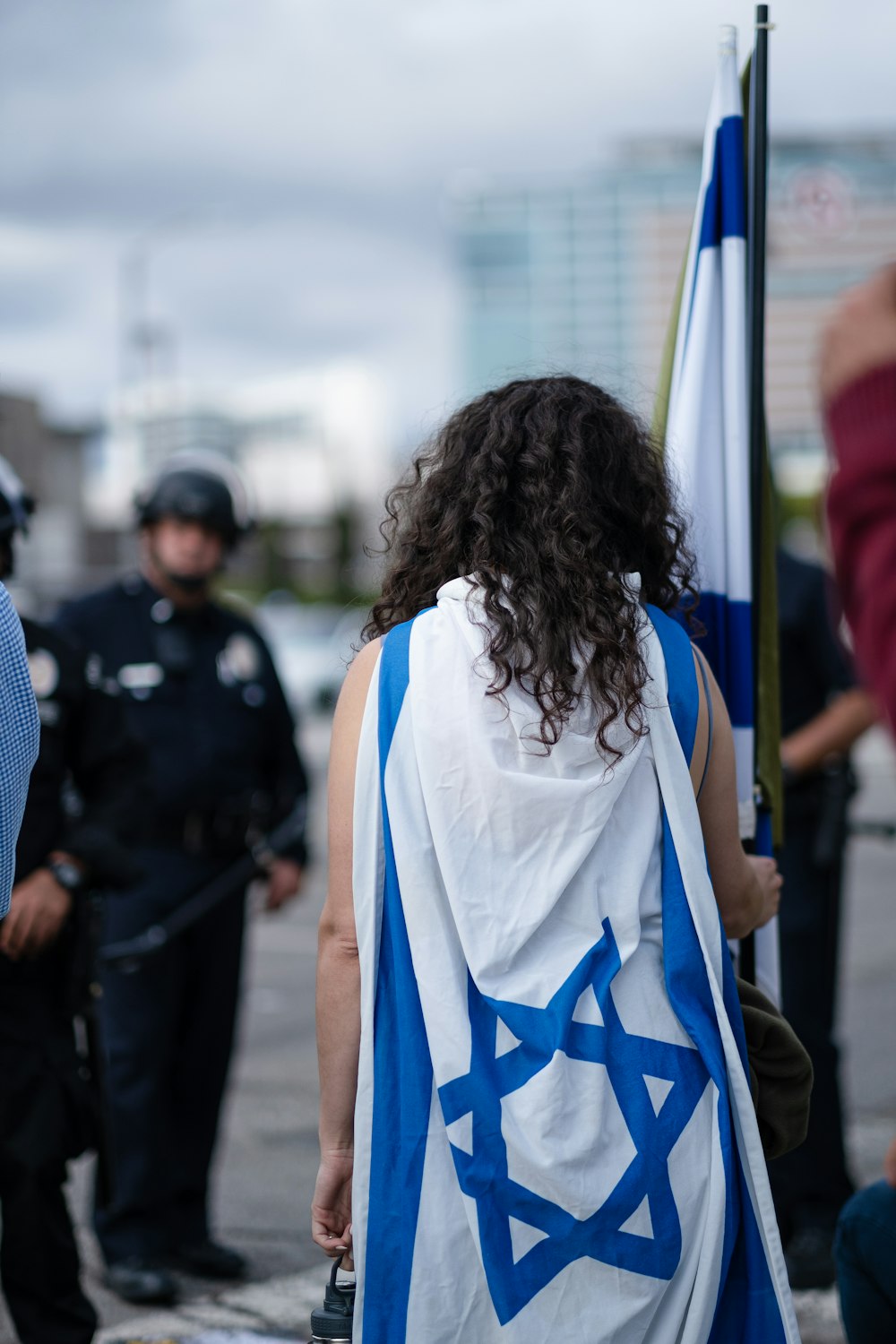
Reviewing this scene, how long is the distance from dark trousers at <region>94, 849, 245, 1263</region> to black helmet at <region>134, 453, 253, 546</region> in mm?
1041

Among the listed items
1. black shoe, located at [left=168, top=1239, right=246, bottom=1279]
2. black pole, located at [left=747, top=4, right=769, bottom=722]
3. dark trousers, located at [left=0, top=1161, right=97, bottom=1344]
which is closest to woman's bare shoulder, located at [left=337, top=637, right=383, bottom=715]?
black pole, located at [left=747, top=4, right=769, bottom=722]

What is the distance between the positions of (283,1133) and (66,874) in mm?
2363

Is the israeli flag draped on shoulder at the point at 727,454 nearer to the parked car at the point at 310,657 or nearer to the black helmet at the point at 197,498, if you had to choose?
the black helmet at the point at 197,498

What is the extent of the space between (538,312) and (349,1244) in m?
131

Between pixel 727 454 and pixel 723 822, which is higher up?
pixel 727 454

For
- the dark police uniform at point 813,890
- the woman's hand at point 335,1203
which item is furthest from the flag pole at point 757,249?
the dark police uniform at point 813,890

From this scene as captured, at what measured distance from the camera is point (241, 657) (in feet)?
15.0

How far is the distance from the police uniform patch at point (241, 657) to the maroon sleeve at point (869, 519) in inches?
131

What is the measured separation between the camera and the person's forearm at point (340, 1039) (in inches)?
83.5

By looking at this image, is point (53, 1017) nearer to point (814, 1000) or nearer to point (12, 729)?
point (12, 729)

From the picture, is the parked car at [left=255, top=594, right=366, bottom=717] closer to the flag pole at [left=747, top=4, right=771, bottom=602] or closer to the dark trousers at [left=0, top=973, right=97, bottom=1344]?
the dark trousers at [left=0, top=973, right=97, bottom=1344]

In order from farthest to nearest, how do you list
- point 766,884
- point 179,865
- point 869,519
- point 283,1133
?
point 283,1133 < point 179,865 < point 766,884 < point 869,519

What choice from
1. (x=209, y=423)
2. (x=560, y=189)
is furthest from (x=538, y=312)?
(x=209, y=423)

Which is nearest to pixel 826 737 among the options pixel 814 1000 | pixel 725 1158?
pixel 814 1000
